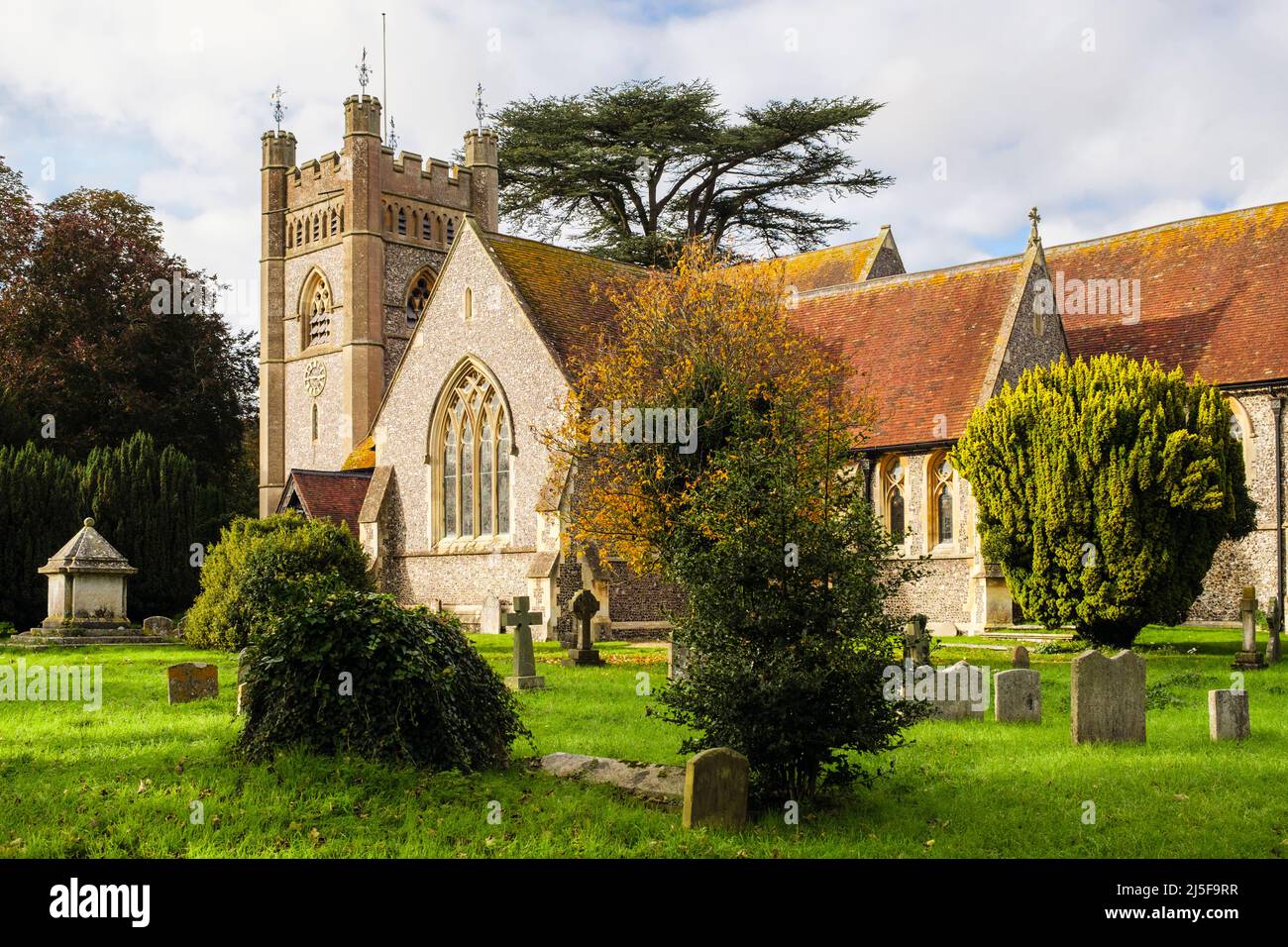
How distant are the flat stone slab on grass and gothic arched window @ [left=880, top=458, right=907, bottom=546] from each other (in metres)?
19.1

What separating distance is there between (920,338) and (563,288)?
28.3 ft

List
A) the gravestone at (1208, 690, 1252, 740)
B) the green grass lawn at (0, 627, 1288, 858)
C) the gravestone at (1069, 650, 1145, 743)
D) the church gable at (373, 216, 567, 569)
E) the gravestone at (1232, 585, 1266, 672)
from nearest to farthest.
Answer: the green grass lawn at (0, 627, 1288, 858) → the gravestone at (1069, 650, 1145, 743) → the gravestone at (1208, 690, 1252, 740) → the gravestone at (1232, 585, 1266, 672) → the church gable at (373, 216, 567, 569)

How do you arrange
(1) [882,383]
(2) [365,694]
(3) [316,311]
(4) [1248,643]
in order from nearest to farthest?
(2) [365,694]
(4) [1248,643]
(1) [882,383]
(3) [316,311]

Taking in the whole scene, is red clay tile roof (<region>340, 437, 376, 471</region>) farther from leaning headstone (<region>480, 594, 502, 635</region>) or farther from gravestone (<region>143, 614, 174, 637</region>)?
gravestone (<region>143, 614, 174, 637</region>)

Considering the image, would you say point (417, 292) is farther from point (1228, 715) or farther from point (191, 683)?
point (1228, 715)

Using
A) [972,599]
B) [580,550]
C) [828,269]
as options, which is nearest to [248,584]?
[580,550]

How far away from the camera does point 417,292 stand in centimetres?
4628

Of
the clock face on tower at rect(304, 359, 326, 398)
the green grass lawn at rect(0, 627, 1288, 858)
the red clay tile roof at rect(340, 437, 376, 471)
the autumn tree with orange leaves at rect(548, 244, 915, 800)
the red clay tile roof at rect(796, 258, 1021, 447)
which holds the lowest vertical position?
the green grass lawn at rect(0, 627, 1288, 858)

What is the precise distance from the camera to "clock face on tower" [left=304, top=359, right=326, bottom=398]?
4581cm

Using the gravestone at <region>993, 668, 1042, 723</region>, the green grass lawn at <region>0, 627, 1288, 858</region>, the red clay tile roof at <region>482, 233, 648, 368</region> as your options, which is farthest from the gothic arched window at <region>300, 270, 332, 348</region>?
the gravestone at <region>993, 668, 1042, 723</region>

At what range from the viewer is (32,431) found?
3662 centimetres

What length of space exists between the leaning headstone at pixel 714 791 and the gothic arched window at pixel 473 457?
20.9 meters

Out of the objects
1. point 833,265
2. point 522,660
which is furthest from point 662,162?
point 522,660
